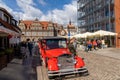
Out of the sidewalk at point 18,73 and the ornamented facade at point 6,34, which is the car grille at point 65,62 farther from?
the ornamented facade at point 6,34

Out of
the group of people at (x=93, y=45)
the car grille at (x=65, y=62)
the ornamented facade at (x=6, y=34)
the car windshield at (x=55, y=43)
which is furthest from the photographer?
the group of people at (x=93, y=45)

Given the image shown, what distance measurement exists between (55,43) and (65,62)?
3779 millimetres

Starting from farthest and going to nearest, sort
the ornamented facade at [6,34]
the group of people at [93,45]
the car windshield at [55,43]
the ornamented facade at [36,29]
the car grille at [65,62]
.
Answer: the ornamented facade at [36,29] < the group of people at [93,45] < the ornamented facade at [6,34] < the car windshield at [55,43] < the car grille at [65,62]

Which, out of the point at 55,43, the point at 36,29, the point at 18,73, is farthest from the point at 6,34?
the point at 36,29

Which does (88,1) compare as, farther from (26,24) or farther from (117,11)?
(26,24)

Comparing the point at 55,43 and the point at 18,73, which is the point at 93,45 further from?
the point at 18,73

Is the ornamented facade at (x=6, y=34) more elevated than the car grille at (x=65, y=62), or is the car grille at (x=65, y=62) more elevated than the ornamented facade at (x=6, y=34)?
the ornamented facade at (x=6, y=34)

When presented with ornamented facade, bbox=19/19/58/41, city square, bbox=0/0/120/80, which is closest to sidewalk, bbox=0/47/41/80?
city square, bbox=0/0/120/80

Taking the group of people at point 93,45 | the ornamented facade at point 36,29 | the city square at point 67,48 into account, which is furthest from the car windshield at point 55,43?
the ornamented facade at point 36,29

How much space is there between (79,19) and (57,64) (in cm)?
6320

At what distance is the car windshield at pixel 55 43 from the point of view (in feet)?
51.1

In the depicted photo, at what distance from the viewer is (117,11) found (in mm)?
43844

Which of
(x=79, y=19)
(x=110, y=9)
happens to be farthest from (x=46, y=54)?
(x=79, y=19)

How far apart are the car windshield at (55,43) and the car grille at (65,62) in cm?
296
